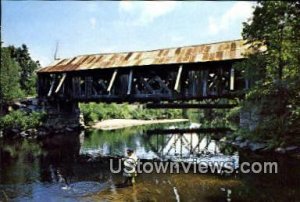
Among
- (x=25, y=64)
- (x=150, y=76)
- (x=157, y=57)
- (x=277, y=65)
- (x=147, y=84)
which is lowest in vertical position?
(x=277, y=65)

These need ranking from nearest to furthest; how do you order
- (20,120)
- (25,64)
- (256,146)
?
1. (256,146)
2. (20,120)
3. (25,64)

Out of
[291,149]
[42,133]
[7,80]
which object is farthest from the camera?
[7,80]

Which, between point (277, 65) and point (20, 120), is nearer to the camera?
point (277, 65)

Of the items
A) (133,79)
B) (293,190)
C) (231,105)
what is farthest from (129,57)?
(293,190)

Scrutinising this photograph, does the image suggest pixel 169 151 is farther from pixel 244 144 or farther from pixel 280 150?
pixel 280 150

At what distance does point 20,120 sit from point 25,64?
118 ft

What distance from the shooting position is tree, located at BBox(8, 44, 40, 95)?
64.8 m

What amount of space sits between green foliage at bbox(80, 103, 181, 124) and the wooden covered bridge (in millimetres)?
11275

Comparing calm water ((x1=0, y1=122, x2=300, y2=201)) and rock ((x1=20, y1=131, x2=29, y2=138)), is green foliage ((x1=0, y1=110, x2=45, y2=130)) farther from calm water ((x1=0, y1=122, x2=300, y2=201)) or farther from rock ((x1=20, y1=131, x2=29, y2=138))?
calm water ((x1=0, y1=122, x2=300, y2=201))

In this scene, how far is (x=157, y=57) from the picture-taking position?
33969 millimetres

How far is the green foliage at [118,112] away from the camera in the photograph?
51.9 meters

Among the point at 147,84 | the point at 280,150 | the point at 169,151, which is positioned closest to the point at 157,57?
the point at 147,84

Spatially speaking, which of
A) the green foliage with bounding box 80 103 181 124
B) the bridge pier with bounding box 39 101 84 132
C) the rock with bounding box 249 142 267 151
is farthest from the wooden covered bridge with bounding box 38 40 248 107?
the green foliage with bounding box 80 103 181 124

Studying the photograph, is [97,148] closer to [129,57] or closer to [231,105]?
[129,57]
